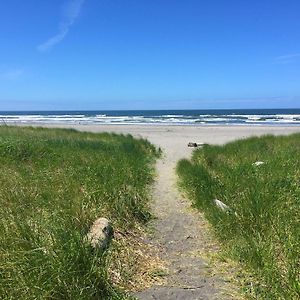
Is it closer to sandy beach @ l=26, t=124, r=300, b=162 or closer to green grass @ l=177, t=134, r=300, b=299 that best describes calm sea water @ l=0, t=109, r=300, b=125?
sandy beach @ l=26, t=124, r=300, b=162

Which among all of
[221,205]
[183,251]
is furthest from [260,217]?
[221,205]

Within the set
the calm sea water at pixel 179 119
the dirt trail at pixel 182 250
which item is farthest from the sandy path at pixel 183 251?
the calm sea water at pixel 179 119

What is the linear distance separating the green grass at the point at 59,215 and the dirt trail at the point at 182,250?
480 millimetres

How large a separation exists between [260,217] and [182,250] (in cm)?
131

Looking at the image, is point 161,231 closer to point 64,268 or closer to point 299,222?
point 299,222

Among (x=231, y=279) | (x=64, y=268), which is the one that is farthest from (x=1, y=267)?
(x=231, y=279)

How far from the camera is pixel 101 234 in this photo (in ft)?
18.5

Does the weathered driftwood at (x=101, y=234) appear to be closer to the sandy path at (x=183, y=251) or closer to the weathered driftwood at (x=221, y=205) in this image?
the sandy path at (x=183, y=251)

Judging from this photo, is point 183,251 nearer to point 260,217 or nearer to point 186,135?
point 260,217

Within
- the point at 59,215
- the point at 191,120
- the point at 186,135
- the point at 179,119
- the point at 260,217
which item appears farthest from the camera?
the point at 179,119

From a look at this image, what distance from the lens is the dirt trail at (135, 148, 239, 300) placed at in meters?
4.74

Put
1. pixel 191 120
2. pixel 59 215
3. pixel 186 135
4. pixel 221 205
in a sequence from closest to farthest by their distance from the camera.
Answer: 1. pixel 59 215
2. pixel 221 205
3. pixel 186 135
4. pixel 191 120

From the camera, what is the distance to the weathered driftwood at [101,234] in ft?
17.2

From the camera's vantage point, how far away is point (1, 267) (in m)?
3.98
